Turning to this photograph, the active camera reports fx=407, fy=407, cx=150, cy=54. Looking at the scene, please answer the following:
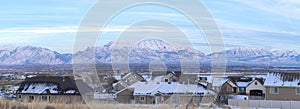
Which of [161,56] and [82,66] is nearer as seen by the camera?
[82,66]

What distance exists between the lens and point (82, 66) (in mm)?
17328

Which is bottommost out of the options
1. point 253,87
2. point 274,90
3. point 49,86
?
point 253,87

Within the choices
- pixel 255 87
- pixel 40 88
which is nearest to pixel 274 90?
pixel 255 87

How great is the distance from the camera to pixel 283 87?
39.9m

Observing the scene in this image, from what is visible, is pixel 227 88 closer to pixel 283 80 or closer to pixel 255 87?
pixel 255 87

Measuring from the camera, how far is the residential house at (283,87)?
39594 mm

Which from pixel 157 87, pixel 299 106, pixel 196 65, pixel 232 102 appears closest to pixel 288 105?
pixel 299 106

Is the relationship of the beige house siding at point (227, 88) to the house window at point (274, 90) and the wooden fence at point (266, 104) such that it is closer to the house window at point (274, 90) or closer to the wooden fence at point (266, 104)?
the house window at point (274, 90)

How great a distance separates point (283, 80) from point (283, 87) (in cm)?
106

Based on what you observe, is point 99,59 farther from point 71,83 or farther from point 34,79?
point 34,79

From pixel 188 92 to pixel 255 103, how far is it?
41.5 feet

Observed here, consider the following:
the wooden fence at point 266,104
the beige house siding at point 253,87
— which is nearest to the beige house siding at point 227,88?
the beige house siding at point 253,87

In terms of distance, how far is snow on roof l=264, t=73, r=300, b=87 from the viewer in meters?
39.9

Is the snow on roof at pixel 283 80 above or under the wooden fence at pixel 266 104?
above
